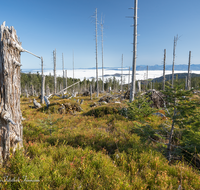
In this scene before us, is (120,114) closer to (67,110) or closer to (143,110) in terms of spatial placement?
(143,110)

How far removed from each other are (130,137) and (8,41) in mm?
6195

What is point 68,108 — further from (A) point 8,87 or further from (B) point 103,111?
(A) point 8,87

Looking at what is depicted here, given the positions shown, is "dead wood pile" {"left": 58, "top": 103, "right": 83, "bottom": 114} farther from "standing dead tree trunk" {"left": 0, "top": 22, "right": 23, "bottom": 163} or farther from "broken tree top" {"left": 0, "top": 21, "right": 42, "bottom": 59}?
"broken tree top" {"left": 0, "top": 21, "right": 42, "bottom": 59}

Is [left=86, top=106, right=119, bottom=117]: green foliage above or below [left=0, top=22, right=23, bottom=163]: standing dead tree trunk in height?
below

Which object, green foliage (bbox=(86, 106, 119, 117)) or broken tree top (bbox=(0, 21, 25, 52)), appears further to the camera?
green foliage (bbox=(86, 106, 119, 117))

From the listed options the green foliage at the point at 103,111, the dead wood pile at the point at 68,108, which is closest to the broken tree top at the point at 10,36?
the green foliage at the point at 103,111

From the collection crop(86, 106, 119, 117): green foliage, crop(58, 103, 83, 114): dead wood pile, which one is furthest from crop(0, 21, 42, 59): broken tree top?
crop(58, 103, 83, 114): dead wood pile

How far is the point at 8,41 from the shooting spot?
317 centimetres

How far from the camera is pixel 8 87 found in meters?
3.27

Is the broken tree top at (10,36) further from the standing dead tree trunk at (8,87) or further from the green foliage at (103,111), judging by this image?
the green foliage at (103,111)

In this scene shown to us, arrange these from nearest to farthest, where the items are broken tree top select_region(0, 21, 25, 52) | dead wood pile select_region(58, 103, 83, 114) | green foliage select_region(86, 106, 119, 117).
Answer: broken tree top select_region(0, 21, 25, 52), green foliage select_region(86, 106, 119, 117), dead wood pile select_region(58, 103, 83, 114)

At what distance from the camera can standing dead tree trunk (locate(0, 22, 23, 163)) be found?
317cm

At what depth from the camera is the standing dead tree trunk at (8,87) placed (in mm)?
3168

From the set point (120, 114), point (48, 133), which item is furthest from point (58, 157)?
point (120, 114)
